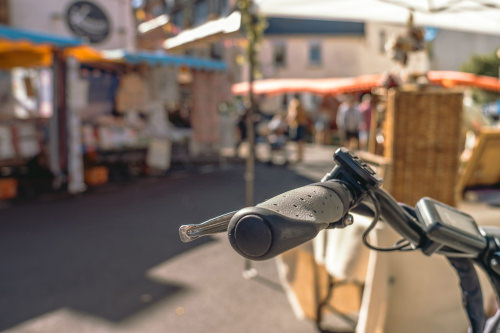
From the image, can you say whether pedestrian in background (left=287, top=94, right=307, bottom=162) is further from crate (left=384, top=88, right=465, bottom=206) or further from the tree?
the tree

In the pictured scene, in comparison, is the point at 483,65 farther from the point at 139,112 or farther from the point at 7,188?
the point at 7,188

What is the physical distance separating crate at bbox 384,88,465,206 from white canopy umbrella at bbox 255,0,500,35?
0.70 meters

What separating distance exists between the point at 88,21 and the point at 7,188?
36.0ft

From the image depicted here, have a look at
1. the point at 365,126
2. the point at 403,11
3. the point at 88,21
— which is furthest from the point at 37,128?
the point at 88,21

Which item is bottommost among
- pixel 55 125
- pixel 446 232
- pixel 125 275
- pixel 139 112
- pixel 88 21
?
pixel 125 275

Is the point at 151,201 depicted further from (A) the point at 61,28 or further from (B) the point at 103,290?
(A) the point at 61,28

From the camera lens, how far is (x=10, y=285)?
3963 mm

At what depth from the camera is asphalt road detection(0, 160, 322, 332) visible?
3.33 meters

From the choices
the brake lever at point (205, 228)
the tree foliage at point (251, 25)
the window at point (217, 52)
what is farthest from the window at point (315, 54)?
the brake lever at point (205, 228)

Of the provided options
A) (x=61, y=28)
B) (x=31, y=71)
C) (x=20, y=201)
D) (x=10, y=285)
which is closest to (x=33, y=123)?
(x=20, y=201)

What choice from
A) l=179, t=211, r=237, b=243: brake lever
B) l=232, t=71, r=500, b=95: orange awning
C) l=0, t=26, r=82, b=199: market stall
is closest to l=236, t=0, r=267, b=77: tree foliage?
l=179, t=211, r=237, b=243: brake lever

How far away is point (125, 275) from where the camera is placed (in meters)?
4.21

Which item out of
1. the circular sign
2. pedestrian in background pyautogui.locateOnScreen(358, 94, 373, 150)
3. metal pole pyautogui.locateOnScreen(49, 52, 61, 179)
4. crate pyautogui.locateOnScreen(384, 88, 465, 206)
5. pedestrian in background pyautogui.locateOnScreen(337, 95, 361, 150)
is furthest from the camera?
the circular sign

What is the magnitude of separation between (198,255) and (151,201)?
2.87 m
